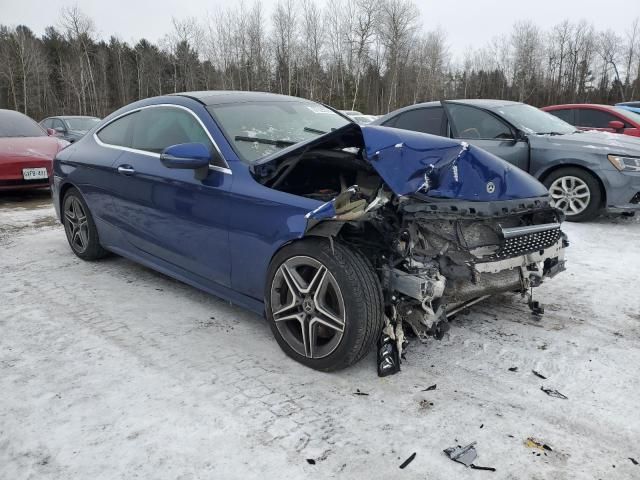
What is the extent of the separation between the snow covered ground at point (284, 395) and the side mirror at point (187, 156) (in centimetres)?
105

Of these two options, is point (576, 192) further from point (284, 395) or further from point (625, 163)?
point (284, 395)

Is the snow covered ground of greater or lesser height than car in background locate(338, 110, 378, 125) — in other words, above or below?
below

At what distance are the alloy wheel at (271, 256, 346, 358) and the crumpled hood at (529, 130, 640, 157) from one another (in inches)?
187

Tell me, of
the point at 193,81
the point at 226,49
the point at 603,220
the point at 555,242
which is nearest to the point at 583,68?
the point at 226,49

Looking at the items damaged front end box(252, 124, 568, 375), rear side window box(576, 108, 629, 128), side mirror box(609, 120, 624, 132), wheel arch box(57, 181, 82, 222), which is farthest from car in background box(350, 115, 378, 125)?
side mirror box(609, 120, 624, 132)

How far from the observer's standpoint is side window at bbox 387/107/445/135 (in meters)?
6.70

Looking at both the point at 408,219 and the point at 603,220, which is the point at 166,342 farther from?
the point at 603,220

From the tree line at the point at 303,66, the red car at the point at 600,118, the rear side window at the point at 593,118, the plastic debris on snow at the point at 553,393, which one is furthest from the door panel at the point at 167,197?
the tree line at the point at 303,66

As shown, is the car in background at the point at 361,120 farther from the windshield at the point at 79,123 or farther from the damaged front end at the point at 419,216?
the windshield at the point at 79,123

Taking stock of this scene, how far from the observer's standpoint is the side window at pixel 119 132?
13.9 ft

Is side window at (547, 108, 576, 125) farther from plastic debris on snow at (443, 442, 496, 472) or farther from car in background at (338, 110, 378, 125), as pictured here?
plastic debris on snow at (443, 442, 496, 472)

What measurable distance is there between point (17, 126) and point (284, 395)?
8.30m

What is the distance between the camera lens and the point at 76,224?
4797 mm

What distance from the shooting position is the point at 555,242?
10.6 feet
